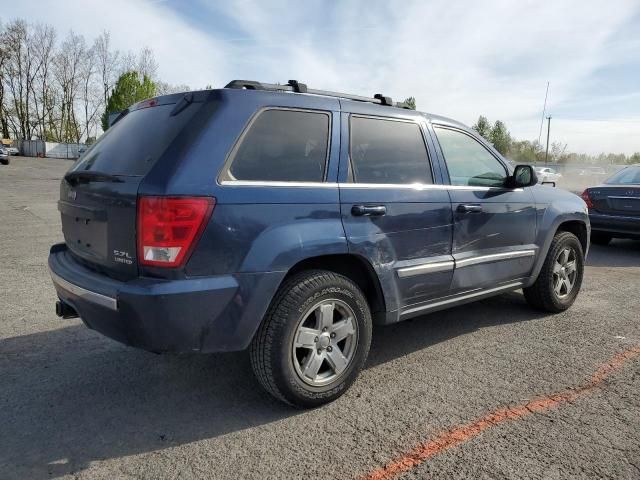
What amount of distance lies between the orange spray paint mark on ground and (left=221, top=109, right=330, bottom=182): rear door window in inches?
61.5

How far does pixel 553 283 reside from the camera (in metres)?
4.61

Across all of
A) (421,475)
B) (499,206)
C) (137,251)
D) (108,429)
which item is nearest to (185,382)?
(108,429)

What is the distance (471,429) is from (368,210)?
1.37 metres

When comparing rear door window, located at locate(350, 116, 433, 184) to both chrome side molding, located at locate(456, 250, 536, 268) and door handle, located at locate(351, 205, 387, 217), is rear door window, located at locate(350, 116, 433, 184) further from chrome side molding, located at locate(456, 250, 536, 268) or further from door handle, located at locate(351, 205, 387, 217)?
chrome side molding, located at locate(456, 250, 536, 268)

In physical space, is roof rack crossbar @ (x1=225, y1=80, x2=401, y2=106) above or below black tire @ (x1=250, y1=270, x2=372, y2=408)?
above

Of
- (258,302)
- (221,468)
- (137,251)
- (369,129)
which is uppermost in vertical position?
(369,129)

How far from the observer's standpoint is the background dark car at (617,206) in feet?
26.0

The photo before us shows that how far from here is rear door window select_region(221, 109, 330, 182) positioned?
2.63 meters

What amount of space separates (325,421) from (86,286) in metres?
1.52

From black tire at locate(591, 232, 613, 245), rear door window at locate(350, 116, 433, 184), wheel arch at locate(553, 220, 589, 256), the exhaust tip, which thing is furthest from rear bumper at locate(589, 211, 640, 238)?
the exhaust tip

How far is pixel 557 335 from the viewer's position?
4.10 metres

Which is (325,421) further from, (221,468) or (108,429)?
(108,429)

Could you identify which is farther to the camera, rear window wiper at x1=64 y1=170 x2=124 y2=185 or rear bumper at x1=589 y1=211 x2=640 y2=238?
rear bumper at x1=589 y1=211 x2=640 y2=238

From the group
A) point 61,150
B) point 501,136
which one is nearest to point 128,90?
point 61,150
